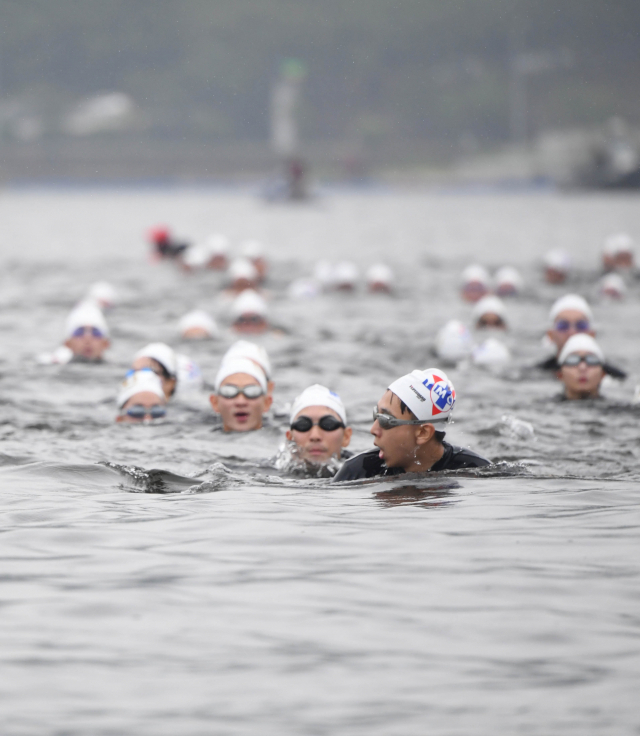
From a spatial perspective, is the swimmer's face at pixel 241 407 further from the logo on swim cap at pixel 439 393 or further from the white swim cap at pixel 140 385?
the logo on swim cap at pixel 439 393

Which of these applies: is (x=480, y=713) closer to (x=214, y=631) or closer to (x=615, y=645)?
(x=615, y=645)

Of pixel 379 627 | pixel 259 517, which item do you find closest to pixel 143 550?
pixel 259 517

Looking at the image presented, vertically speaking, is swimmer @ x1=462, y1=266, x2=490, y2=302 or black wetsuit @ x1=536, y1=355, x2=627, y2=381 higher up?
swimmer @ x1=462, y1=266, x2=490, y2=302

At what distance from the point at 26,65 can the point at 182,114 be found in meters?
26.6

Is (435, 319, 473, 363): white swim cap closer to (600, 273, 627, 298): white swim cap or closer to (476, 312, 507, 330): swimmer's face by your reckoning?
(476, 312, 507, 330): swimmer's face

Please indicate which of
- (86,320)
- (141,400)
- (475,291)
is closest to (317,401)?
(141,400)

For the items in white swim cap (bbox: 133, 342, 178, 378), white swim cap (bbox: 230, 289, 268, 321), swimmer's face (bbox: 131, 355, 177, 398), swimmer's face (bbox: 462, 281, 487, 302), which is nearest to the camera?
swimmer's face (bbox: 131, 355, 177, 398)

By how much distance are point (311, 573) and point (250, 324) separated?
13153 mm

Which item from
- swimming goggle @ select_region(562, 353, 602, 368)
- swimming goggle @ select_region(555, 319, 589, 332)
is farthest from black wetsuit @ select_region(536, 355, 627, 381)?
swimming goggle @ select_region(562, 353, 602, 368)

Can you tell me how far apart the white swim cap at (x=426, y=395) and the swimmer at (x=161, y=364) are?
4.16 metres

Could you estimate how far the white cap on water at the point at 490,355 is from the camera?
16.4 metres

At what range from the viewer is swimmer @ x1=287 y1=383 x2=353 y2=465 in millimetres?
9664

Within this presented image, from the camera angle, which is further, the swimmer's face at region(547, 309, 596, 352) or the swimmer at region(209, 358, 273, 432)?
the swimmer's face at region(547, 309, 596, 352)

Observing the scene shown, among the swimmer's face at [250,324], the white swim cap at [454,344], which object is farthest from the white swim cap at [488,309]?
the swimmer's face at [250,324]
